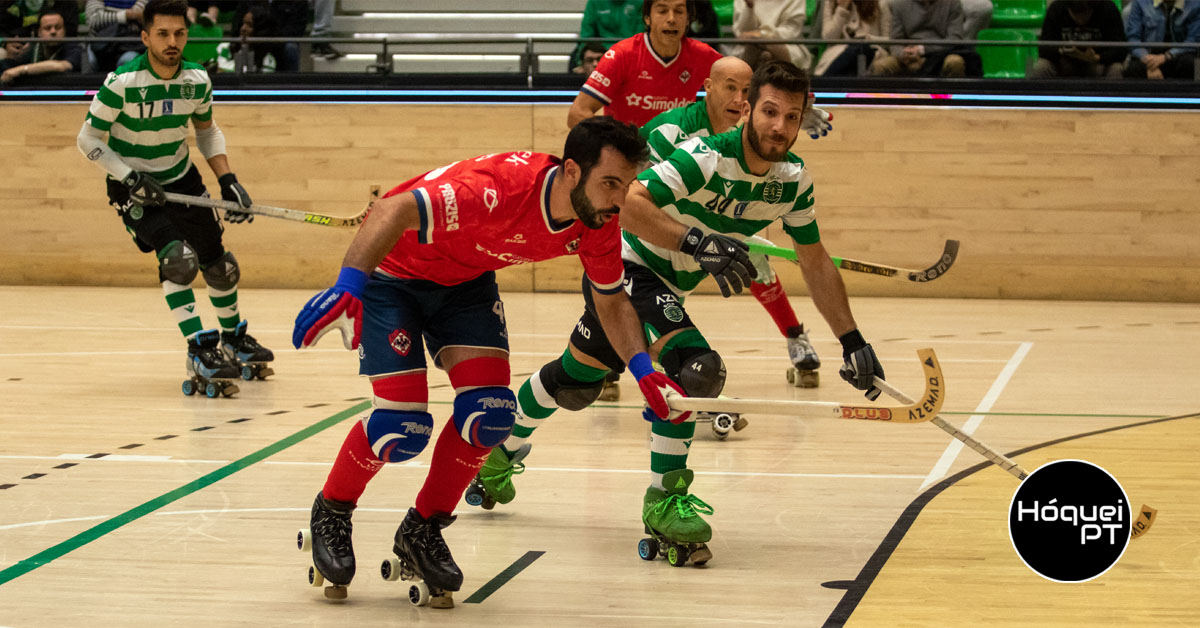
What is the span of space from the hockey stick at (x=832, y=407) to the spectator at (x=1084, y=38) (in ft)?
27.6

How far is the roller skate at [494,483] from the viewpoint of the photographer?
5008 millimetres

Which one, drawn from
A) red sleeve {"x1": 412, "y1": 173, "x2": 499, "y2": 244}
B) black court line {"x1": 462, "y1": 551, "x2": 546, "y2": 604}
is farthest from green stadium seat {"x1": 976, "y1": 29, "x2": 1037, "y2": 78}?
red sleeve {"x1": 412, "y1": 173, "x2": 499, "y2": 244}

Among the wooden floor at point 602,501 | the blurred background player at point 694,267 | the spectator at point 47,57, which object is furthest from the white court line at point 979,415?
the spectator at point 47,57

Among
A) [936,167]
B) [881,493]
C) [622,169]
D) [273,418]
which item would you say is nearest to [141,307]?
[273,418]

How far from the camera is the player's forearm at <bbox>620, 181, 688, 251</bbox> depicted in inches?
175

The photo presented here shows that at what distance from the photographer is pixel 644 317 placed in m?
4.78

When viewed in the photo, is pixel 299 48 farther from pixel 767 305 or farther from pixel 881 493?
pixel 881 493

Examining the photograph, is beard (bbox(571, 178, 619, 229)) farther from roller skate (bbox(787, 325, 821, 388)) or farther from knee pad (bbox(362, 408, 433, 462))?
roller skate (bbox(787, 325, 821, 388))

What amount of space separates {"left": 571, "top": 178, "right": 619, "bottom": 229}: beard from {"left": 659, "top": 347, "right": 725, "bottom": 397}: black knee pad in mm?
791

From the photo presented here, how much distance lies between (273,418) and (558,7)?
24.3 feet

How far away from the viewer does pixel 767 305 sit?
7715 mm

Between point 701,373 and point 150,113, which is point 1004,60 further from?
point 701,373

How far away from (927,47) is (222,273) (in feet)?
21.6

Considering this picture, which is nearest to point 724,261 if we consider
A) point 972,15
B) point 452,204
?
point 452,204
